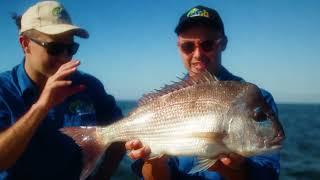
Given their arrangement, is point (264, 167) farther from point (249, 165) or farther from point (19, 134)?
point (19, 134)

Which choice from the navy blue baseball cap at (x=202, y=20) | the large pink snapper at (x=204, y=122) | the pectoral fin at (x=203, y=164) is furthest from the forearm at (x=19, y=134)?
the navy blue baseball cap at (x=202, y=20)

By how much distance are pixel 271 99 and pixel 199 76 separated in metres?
0.94

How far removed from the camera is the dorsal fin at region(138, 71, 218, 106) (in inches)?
170

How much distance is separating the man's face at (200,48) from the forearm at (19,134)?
1.78 m

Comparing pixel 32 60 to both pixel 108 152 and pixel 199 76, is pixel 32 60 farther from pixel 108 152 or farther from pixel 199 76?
pixel 199 76

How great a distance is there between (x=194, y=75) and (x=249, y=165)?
1.13m

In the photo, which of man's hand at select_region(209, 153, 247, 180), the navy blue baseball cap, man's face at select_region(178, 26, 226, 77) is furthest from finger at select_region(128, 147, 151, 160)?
the navy blue baseball cap

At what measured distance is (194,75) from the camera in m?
4.39

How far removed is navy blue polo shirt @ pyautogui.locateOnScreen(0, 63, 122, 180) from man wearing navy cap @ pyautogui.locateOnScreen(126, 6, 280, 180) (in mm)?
1134

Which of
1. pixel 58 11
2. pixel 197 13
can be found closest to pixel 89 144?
pixel 197 13

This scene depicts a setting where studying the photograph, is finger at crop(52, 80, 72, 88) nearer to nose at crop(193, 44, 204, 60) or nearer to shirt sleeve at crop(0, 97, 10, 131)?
shirt sleeve at crop(0, 97, 10, 131)

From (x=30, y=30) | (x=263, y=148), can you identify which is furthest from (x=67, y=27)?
(x=263, y=148)

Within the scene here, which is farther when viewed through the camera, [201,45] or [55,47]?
[55,47]

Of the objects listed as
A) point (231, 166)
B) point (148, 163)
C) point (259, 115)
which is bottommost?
point (148, 163)
